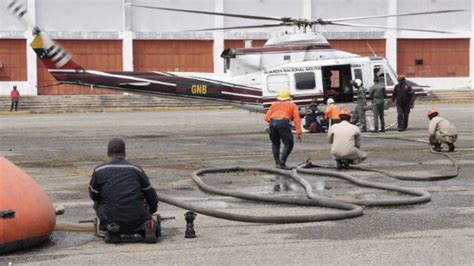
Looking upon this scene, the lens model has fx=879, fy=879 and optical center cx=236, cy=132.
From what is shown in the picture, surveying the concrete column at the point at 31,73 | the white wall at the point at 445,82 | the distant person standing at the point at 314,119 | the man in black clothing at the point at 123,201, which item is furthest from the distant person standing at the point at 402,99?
the concrete column at the point at 31,73

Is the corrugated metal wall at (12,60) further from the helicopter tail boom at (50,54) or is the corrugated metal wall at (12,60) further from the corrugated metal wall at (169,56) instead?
the helicopter tail boom at (50,54)

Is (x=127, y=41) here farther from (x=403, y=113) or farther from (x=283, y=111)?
(x=283, y=111)

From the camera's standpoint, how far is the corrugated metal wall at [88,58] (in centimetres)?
5788

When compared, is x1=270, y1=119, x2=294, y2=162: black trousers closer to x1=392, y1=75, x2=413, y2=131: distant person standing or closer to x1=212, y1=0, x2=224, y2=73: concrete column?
x1=392, y1=75, x2=413, y2=131: distant person standing

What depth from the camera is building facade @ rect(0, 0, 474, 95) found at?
5741 cm

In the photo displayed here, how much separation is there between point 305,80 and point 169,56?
31899mm

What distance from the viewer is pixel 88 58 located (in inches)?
2312

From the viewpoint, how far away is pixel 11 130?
107 feet

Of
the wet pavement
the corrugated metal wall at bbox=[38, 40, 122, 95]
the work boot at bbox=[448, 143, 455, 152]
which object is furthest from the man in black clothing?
the corrugated metal wall at bbox=[38, 40, 122, 95]

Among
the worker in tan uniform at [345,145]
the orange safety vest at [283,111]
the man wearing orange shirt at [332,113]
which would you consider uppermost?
the orange safety vest at [283,111]

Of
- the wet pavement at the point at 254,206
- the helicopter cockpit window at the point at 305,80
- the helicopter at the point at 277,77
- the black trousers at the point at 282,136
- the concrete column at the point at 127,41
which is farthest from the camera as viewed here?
the concrete column at the point at 127,41

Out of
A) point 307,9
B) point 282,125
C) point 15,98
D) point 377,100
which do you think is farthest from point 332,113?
point 307,9

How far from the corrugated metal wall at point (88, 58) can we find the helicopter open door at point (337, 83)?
31.7 meters

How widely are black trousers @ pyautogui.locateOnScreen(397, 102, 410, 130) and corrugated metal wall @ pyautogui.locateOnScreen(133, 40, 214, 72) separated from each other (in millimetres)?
31643
